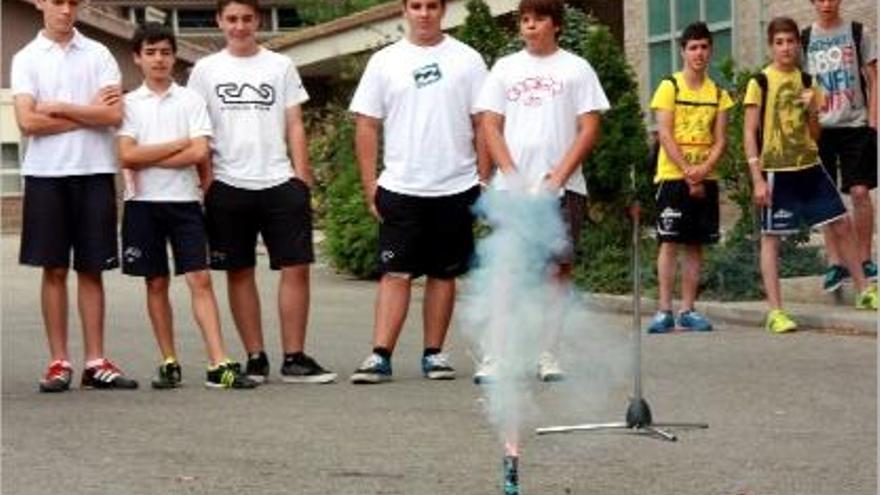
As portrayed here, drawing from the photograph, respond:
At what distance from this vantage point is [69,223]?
29.0 ft

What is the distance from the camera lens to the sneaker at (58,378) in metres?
8.82

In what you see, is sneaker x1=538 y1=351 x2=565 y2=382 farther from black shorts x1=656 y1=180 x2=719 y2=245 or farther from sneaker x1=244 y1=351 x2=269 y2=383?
black shorts x1=656 y1=180 x2=719 y2=245

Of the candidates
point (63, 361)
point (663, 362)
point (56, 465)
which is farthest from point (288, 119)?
point (56, 465)

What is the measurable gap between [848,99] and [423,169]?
3.64 meters

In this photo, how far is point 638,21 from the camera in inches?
838

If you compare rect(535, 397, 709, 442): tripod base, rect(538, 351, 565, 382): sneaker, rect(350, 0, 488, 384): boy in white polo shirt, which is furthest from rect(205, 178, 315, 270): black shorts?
rect(535, 397, 709, 442): tripod base

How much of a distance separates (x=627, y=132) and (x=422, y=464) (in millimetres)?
8016

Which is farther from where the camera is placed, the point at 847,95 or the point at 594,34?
the point at 594,34

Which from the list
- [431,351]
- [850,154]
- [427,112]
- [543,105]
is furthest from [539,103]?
[850,154]

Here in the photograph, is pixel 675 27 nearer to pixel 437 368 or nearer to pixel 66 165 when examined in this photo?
pixel 437 368

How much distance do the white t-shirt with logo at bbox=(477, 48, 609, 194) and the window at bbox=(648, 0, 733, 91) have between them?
414 inches

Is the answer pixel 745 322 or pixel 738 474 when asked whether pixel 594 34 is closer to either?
pixel 745 322

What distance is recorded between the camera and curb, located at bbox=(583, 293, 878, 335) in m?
11.1

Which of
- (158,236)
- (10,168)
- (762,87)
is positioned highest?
(762,87)
